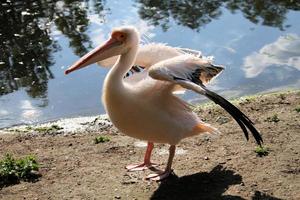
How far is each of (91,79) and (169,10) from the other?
11.0 feet

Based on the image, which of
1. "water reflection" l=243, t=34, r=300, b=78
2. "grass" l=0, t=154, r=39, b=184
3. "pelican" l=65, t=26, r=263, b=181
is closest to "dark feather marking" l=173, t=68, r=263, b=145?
"pelican" l=65, t=26, r=263, b=181

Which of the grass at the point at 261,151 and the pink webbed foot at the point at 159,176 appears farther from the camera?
the grass at the point at 261,151

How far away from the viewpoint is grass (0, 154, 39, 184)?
171 inches

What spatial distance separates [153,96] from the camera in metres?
4.13

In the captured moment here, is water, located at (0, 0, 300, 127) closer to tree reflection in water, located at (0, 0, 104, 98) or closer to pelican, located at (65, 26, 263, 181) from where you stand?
tree reflection in water, located at (0, 0, 104, 98)

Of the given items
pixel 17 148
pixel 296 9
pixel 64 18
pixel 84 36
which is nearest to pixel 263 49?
pixel 296 9

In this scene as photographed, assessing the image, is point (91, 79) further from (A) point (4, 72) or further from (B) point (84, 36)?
(B) point (84, 36)

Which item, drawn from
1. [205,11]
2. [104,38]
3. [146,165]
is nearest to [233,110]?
[146,165]

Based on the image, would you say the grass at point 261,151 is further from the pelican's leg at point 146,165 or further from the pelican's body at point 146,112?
the pelican's leg at point 146,165

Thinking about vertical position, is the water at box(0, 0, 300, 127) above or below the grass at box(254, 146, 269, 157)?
below

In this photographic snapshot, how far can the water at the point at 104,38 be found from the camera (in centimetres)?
698

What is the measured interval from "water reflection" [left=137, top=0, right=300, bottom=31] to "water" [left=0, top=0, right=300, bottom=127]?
2cm

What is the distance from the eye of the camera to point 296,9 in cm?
980

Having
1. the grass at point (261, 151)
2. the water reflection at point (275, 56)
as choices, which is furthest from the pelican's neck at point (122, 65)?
the water reflection at point (275, 56)
